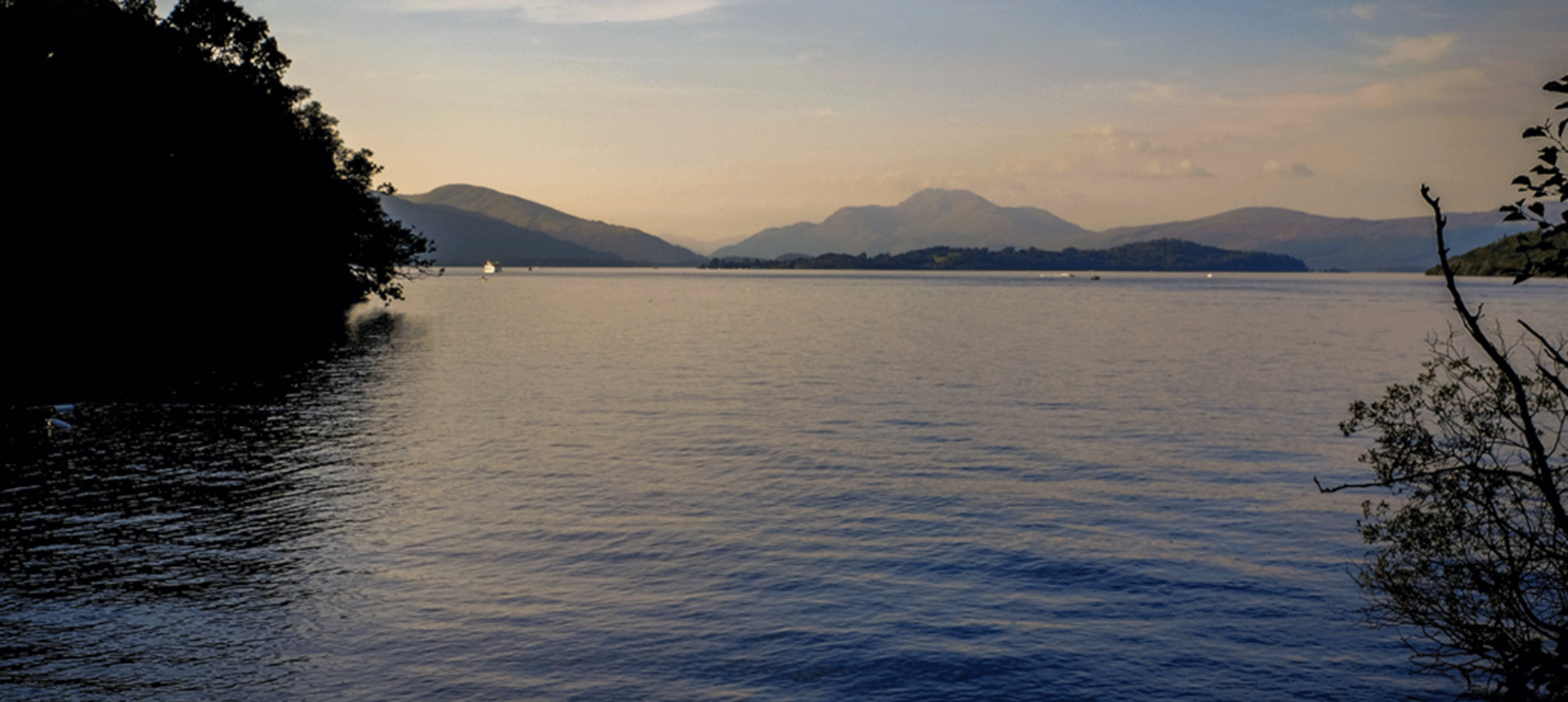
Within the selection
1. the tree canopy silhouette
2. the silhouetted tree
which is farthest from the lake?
the tree canopy silhouette

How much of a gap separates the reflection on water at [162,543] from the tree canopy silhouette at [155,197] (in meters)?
16.6

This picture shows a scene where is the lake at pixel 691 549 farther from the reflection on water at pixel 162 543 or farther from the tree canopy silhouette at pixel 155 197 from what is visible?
the tree canopy silhouette at pixel 155 197

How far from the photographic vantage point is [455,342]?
82500mm

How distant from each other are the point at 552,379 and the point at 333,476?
2807cm

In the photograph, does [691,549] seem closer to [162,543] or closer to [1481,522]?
[162,543]

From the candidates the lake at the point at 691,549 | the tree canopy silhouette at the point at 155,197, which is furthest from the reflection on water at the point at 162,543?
the tree canopy silhouette at the point at 155,197

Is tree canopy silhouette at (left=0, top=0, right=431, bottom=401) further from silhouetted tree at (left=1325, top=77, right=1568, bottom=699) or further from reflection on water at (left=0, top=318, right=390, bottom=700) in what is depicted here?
silhouetted tree at (left=1325, top=77, right=1568, bottom=699)

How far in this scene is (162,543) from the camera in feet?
70.2

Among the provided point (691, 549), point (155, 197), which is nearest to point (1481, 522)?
point (691, 549)

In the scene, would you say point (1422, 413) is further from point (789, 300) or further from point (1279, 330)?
point (789, 300)

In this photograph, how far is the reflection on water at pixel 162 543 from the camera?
14797 mm

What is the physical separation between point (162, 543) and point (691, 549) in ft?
36.0

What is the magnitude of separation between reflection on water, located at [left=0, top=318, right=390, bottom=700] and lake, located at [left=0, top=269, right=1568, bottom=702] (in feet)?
0.28

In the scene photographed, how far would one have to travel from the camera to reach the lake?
1520 centimetres
